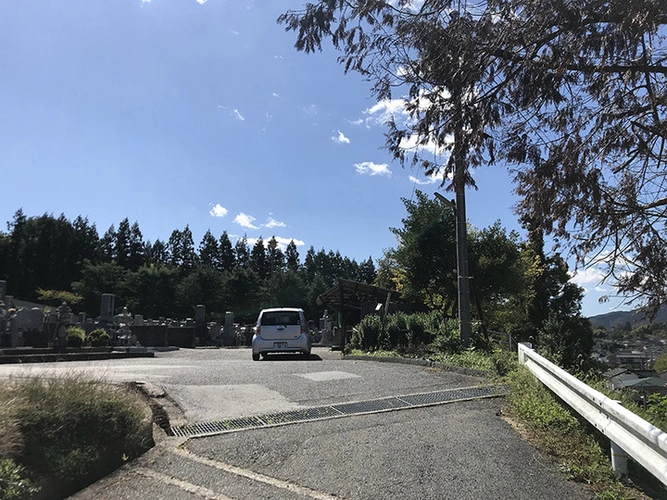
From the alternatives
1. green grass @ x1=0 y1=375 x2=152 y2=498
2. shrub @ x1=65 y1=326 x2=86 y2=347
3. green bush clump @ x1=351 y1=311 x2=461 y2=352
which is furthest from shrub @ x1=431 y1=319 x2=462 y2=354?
shrub @ x1=65 y1=326 x2=86 y2=347

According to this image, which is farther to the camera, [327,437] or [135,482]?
[327,437]

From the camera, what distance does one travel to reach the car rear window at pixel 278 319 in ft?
50.6

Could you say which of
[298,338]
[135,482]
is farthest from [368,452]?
[298,338]

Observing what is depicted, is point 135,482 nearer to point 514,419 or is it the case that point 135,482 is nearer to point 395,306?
point 514,419

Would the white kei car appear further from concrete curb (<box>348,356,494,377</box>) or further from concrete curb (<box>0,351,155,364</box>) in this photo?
concrete curb (<box>0,351,155,364</box>)

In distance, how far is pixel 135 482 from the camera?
414cm

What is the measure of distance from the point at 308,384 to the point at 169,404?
262cm

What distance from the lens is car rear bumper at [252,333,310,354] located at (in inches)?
601

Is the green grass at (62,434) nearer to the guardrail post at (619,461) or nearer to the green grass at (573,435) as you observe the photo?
the green grass at (573,435)

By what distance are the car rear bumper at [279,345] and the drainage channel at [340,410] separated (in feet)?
25.9

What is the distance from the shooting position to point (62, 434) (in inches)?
170

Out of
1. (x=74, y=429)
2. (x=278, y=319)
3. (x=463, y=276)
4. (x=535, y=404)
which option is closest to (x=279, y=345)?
(x=278, y=319)

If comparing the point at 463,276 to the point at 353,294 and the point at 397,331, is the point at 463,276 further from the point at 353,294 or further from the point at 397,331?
the point at 353,294

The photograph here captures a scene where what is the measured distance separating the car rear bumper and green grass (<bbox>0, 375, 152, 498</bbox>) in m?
9.89
